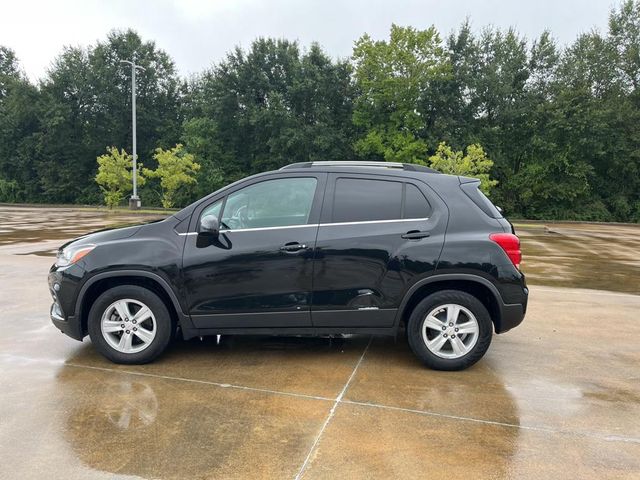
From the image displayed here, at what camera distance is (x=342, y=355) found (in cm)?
490

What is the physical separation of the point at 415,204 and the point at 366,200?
1.46 feet

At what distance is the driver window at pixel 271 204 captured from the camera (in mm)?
4484

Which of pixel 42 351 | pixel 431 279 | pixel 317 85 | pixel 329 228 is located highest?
pixel 317 85

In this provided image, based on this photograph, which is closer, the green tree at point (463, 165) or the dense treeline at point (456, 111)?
the green tree at point (463, 165)

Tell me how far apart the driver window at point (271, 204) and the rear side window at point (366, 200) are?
27 cm

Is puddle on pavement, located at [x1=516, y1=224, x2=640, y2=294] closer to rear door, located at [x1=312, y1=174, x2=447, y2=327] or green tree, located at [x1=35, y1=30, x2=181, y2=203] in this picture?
rear door, located at [x1=312, y1=174, x2=447, y2=327]

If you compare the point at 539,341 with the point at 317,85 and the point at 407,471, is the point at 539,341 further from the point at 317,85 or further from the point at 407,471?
the point at 317,85

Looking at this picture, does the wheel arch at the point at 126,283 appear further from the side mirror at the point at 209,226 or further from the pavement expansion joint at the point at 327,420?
the pavement expansion joint at the point at 327,420

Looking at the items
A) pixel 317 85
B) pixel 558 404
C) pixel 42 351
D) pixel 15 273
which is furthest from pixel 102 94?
pixel 558 404

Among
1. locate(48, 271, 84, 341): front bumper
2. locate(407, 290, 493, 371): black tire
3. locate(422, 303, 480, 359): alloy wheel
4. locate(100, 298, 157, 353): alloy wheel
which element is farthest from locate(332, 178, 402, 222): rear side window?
locate(48, 271, 84, 341): front bumper

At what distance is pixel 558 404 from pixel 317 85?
3516 centimetres

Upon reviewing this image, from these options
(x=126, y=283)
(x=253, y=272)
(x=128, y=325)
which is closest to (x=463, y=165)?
(x=253, y=272)

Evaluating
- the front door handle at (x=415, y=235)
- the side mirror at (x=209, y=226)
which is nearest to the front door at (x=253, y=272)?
the side mirror at (x=209, y=226)

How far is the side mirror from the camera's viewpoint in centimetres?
424
